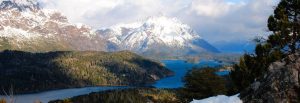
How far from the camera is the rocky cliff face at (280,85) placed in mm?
36500

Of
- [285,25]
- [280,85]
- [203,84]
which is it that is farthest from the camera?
[203,84]

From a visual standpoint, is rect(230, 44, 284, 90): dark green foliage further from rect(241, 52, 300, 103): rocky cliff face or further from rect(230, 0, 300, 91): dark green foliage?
rect(241, 52, 300, 103): rocky cliff face

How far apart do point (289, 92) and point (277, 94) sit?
1.00 metres

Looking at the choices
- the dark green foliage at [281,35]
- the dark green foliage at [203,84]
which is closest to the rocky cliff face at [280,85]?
the dark green foliage at [281,35]

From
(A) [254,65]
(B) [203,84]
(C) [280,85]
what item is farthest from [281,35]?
(B) [203,84]

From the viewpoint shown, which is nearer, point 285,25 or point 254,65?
point 285,25

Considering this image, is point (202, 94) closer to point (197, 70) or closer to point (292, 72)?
point (197, 70)

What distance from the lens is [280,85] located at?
122ft

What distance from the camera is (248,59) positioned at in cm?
7544

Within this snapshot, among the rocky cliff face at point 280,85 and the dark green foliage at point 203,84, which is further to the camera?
the dark green foliage at point 203,84

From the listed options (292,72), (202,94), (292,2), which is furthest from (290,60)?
(202,94)

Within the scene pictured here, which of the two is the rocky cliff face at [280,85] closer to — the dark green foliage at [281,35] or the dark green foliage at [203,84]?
the dark green foliage at [281,35]

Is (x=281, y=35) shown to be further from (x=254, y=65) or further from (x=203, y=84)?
(x=203, y=84)

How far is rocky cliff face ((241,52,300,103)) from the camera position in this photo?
36500 mm
